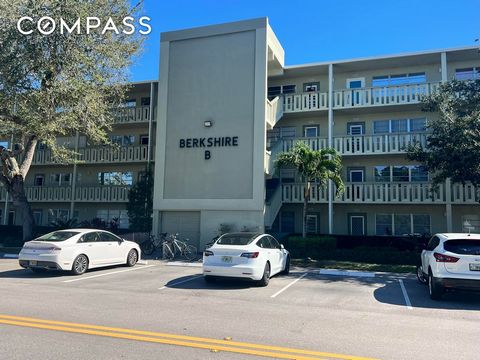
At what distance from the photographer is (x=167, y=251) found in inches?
697

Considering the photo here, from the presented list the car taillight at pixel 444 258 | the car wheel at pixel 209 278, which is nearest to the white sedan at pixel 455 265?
the car taillight at pixel 444 258

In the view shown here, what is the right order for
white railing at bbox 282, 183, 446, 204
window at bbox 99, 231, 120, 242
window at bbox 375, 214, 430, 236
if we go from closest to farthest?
window at bbox 99, 231, 120, 242 → white railing at bbox 282, 183, 446, 204 → window at bbox 375, 214, 430, 236

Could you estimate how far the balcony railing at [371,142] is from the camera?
20.9 metres

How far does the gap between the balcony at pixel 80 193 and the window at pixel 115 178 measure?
1544mm

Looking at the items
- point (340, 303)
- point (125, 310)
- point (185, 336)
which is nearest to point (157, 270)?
point (125, 310)

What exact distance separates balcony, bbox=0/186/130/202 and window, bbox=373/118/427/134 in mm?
15220

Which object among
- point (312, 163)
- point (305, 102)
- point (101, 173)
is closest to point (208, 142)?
point (312, 163)

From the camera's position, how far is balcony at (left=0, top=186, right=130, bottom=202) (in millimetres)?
25484

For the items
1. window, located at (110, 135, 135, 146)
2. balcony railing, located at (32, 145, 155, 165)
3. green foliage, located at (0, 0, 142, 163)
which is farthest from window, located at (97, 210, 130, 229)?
green foliage, located at (0, 0, 142, 163)

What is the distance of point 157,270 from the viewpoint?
47.1 feet

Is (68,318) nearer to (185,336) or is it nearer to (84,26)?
(185,336)

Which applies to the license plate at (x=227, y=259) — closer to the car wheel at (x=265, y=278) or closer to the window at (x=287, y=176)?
the car wheel at (x=265, y=278)

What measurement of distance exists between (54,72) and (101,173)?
33.1 feet

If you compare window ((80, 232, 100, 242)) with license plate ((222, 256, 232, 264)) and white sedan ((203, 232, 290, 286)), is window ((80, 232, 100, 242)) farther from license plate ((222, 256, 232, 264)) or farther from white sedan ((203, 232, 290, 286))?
license plate ((222, 256, 232, 264))
